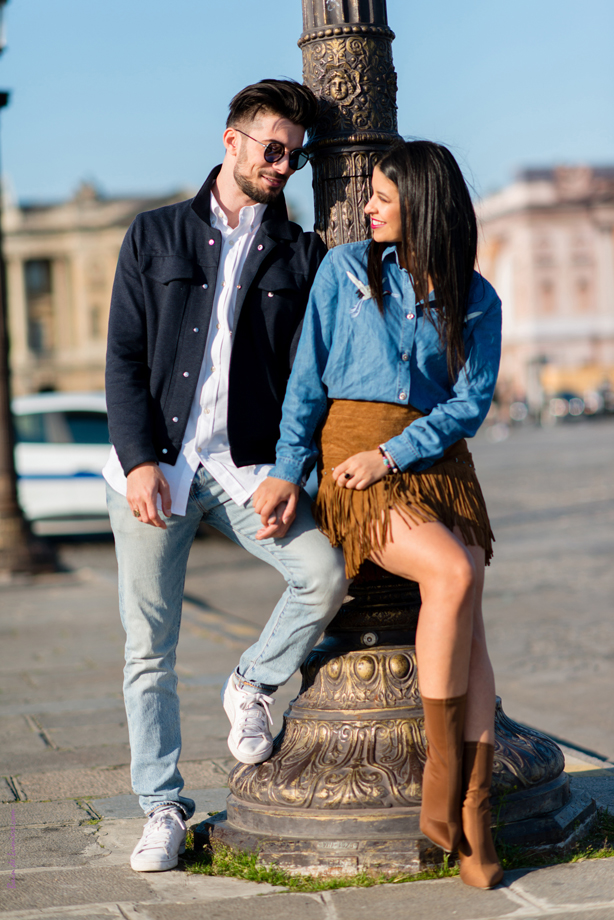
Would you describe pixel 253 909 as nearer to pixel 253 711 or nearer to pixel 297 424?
pixel 253 711

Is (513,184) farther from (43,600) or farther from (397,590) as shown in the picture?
(397,590)

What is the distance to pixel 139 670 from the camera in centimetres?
286

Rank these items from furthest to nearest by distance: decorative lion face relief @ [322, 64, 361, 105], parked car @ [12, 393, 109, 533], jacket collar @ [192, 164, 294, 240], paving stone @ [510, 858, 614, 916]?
parked car @ [12, 393, 109, 533] → decorative lion face relief @ [322, 64, 361, 105] → jacket collar @ [192, 164, 294, 240] → paving stone @ [510, 858, 614, 916]

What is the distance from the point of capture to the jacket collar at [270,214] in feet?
9.48

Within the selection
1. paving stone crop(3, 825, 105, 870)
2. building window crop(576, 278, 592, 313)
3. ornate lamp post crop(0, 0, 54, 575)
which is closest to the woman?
paving stone crop(3, 825, 105, 870)

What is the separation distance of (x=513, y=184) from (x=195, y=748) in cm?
7797

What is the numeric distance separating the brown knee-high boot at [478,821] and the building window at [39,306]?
260 ft

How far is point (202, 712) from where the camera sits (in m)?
5.03

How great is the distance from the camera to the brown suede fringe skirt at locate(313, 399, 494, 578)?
2.64 metres

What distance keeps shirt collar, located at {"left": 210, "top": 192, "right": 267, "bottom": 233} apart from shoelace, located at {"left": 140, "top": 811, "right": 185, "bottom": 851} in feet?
5.00

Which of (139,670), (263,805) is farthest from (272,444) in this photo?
(263,805)

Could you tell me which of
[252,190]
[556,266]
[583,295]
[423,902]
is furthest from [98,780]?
[583,295]

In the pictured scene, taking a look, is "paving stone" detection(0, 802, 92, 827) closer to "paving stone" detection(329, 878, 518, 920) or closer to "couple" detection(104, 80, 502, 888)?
"couple" detection(104, 80, 502, 888)

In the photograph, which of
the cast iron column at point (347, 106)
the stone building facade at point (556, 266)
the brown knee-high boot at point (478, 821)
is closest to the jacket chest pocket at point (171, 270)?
the cast iron column at point (347, 106)
